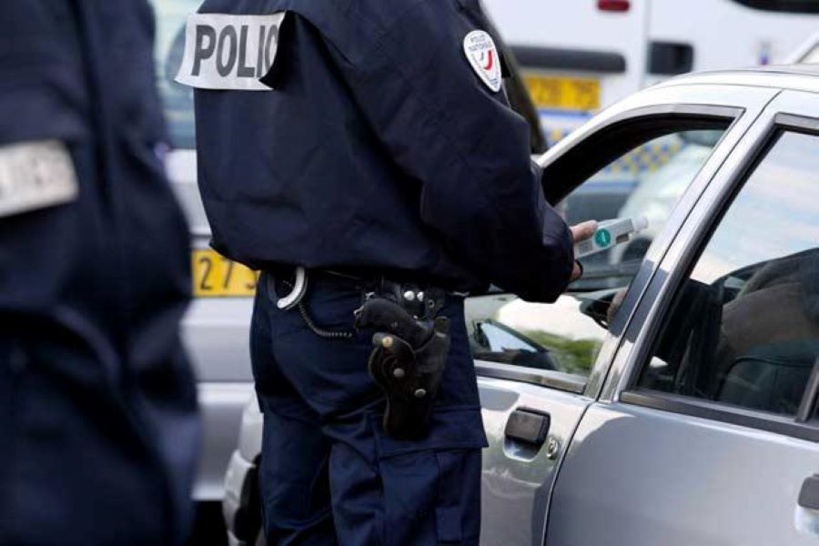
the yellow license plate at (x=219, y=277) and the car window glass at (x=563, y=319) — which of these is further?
the yellow license plate at (x=219, y=277)

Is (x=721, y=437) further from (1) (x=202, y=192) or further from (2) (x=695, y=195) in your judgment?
(1) (x=202, y=192)

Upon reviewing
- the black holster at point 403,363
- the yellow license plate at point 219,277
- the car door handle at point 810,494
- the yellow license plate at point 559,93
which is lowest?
the yellow license plate at point 559,93

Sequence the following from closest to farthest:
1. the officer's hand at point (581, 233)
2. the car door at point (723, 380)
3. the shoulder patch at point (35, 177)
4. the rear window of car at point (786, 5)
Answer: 1. the shoulder patch at point (35, 177)
2. the car door at point (723, 380)
3. the officer's hand at point (581, 233)
4. the rear window of car at point (786, 5)

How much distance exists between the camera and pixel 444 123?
8.66 feet

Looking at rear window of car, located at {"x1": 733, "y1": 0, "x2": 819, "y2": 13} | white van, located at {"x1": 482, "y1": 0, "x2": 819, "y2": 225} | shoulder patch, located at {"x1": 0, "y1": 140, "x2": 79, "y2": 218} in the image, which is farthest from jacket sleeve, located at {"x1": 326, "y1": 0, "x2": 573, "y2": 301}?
rear window of car, located at {"x1": 733, "y1": 0, "x2": 819, "y2": 13}

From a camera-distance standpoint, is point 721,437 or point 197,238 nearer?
point 721,437

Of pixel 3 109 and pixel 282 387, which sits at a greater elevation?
pixel 3 109

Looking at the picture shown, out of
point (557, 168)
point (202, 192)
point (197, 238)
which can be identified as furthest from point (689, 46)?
point (202, 192)

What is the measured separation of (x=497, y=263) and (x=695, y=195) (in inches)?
13.0

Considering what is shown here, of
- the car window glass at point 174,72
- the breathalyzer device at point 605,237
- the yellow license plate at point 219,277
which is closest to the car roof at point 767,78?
the breathalyzer device at point 605,237

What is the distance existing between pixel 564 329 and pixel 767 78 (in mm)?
646

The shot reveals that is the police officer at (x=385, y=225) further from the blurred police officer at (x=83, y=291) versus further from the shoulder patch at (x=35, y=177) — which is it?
the shoulder patch at (x=35, y=177)

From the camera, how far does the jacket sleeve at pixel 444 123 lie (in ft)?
8.64

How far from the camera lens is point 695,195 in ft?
8.93
